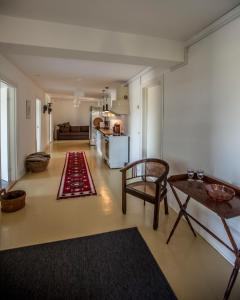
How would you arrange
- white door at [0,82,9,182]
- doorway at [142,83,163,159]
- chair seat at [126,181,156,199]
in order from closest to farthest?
chair seat at [126,181,156,199]
white door at [0,82,9,182]
doorway at [142,83,163,159]

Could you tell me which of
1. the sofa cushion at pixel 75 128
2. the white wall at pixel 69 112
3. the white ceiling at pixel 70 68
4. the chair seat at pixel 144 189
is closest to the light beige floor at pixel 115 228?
the chair seat at pixel 144 189

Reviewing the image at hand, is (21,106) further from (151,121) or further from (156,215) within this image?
(156,215)

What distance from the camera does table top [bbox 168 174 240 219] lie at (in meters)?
1.49

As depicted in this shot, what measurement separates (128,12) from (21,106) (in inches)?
130

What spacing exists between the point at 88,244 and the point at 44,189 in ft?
6.54

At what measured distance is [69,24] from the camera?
221cm

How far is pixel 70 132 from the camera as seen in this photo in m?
12.0

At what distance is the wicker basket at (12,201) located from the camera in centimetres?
280

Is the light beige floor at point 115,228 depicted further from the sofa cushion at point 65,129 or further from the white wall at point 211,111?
the sofa cushion at point 65,129

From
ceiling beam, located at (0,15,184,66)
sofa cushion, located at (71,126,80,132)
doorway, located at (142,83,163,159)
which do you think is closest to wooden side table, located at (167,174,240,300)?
ceiling beam, located at (0,15,184,66)

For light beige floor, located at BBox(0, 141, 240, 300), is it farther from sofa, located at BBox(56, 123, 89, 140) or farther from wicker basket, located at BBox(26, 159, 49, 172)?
sofa, located at BBox(56, 123, 89, 140)

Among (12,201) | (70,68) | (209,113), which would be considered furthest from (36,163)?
(209,113)

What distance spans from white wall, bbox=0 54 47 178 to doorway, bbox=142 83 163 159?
8.66 feet

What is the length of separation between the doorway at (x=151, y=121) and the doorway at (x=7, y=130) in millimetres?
2682
